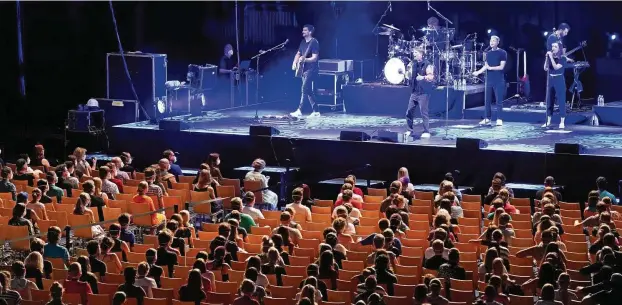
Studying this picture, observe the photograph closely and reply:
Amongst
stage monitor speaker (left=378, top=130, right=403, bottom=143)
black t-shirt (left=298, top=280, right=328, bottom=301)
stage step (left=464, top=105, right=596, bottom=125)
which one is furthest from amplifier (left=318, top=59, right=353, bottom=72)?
black t-shirt (left=298, top=280, right=328, bottom=301)

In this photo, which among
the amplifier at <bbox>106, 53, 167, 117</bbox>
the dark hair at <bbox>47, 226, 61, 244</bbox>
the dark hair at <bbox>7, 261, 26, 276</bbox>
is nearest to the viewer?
the dark hair at <bbox>7, 261, 26, 276</bbox>

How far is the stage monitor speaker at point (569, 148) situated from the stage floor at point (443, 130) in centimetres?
25

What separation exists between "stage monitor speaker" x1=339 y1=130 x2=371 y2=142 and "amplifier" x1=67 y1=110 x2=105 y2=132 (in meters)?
4.72

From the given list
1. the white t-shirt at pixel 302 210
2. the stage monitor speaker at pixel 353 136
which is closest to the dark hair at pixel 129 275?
the white t-shirt at pixel 302 210

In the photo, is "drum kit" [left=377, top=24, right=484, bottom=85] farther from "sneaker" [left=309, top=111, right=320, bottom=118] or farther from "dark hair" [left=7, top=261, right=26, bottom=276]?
"dark hair" [left=7, top=261, right=26, bottom=276]

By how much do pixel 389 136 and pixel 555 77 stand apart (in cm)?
314

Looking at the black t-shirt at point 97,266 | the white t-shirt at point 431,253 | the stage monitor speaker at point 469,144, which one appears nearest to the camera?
the black t-shirt at point 97,266

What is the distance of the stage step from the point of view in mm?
21562

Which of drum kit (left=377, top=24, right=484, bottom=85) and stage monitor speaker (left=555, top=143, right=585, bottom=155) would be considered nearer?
stage monitor speaker (left=555, top=143, right=585, bottom=155)

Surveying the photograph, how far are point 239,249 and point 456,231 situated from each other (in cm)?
267

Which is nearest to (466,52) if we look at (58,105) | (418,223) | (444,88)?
(444,88)

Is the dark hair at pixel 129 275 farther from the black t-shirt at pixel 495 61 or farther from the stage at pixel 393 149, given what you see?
the black t-shirt at pixel 495 61

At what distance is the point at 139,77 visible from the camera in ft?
72.8

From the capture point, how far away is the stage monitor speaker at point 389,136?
18906 millimetres
